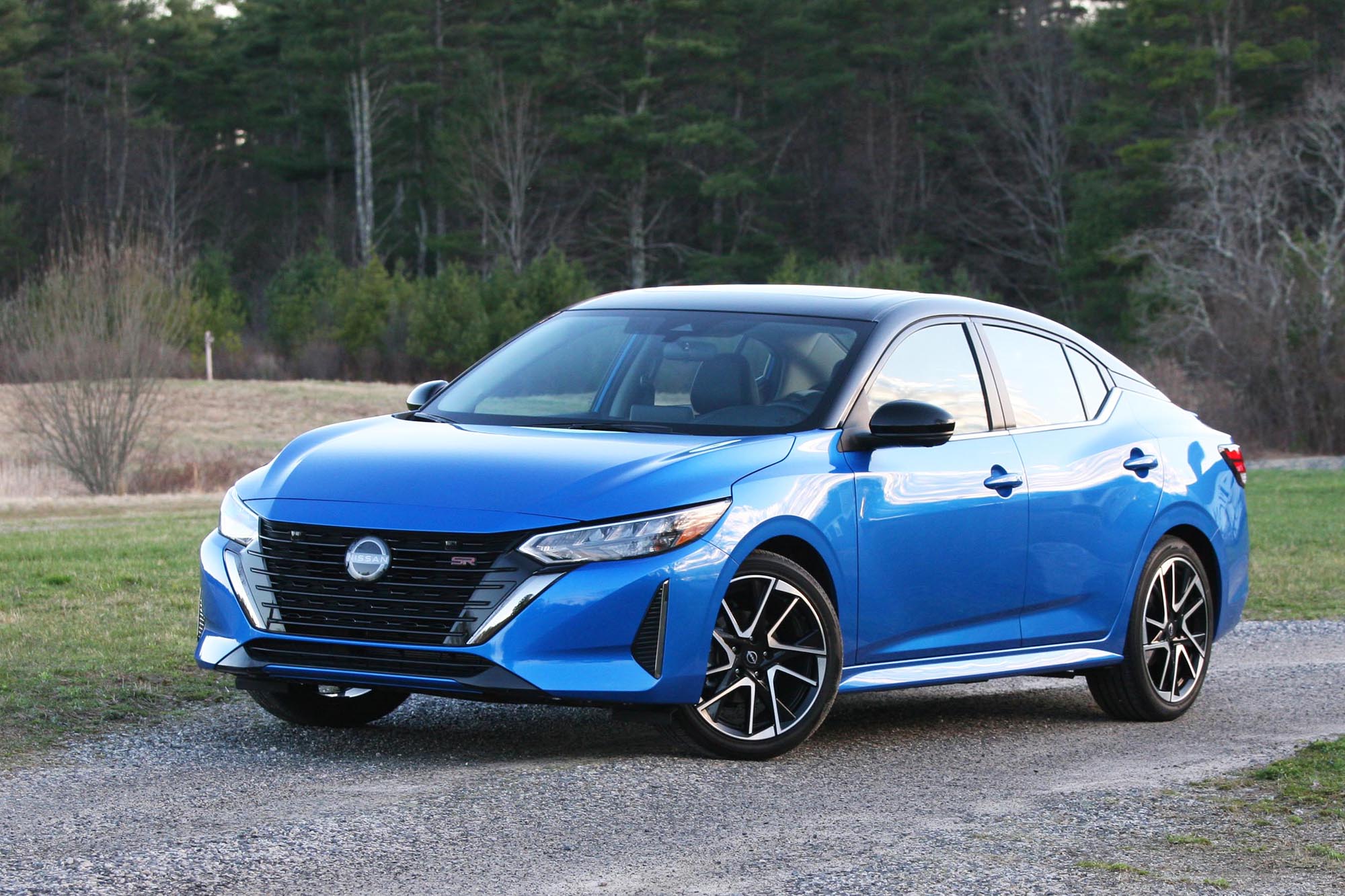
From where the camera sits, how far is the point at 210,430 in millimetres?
46750

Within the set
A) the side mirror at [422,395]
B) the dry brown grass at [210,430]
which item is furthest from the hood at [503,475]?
the dry brown grass at [210,430]

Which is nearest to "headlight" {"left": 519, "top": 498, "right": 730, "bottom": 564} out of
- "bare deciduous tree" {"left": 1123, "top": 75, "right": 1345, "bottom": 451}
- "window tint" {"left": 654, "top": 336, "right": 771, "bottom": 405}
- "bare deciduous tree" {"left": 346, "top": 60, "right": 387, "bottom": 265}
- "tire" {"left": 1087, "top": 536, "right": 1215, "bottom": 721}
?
"window tint" {"left": 654, "top": 336, "right": 771, "bottom": 405}

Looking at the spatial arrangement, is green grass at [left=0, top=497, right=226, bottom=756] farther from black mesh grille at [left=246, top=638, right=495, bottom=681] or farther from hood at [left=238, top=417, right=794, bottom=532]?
hood at [left=238, top=417, right=794, bottom=532]

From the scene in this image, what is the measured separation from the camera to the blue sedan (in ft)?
20.3

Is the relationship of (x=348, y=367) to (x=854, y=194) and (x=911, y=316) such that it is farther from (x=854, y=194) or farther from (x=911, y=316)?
(x=911, y=316)

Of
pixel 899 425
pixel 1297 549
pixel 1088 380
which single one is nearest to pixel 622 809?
pixel 899 425

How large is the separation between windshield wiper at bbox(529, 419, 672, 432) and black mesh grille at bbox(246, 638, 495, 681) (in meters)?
1.20

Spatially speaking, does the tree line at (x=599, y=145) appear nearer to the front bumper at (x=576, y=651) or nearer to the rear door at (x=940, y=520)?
the rear door at (x=940, y=520)

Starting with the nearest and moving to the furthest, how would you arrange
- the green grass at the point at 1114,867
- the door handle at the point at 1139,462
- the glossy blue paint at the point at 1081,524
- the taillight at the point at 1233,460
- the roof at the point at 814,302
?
the green grass at the point at 1114,867, the roof at the point at 814,302, the glossy blue paint at the point at 1081,524, the door handle at the point at 1139,462, the taillight at the point at 1233,460

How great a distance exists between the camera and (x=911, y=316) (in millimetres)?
7621

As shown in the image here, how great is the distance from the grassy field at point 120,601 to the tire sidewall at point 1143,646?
389 cm

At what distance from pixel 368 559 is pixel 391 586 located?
117 mm

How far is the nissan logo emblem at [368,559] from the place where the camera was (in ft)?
20.4

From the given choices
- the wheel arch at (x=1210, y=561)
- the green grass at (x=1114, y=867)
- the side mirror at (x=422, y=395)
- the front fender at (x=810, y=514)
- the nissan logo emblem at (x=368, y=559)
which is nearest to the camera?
the green grass at (x=1114, y=867)
